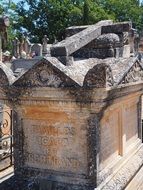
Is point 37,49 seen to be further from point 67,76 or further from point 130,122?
point 67,76

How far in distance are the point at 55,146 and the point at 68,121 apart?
1.05 ft

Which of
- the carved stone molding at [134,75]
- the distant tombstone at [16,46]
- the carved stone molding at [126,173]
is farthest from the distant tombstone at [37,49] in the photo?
the carved stone molding at [134,75]

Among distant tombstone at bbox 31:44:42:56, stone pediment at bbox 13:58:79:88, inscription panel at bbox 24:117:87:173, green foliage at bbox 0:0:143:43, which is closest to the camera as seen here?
stone pediment at bbox 13:58:79:88

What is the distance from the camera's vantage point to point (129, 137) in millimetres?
4926

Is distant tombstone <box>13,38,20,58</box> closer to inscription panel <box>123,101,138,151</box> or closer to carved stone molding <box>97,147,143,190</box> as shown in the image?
inscription panel <box>123,101,138,151</box>

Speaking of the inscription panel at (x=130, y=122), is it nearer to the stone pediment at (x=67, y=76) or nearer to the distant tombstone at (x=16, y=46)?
the stone pediment at (x=67, y=76)

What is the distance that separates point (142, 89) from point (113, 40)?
2.72ft

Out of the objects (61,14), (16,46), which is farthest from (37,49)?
(61,14)

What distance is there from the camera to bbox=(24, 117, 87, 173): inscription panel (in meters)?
3.80

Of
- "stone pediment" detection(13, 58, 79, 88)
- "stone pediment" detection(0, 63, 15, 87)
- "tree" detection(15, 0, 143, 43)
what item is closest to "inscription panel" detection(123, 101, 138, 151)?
"stone pediment" detection(13, 58, 79, 88)

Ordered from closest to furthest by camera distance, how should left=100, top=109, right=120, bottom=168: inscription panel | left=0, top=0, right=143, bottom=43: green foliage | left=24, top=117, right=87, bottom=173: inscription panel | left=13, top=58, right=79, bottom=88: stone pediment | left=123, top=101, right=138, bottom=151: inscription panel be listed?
1. left=13, top=58, right=79, bottom=88: stone pediment
2. left=24, top=117, right=87, bottom=173: inscription panel
3. left=100, top=109, right=120, bottom=168: inscription panel
4. left=123, top=101, right=138, bottom=151: inscription panel
5. left=0, top=0, right=143, bottom=43: green foliage

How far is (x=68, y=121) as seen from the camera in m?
3.81

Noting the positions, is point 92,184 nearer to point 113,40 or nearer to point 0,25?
point 113,40

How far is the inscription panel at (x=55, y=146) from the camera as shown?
3.80m
